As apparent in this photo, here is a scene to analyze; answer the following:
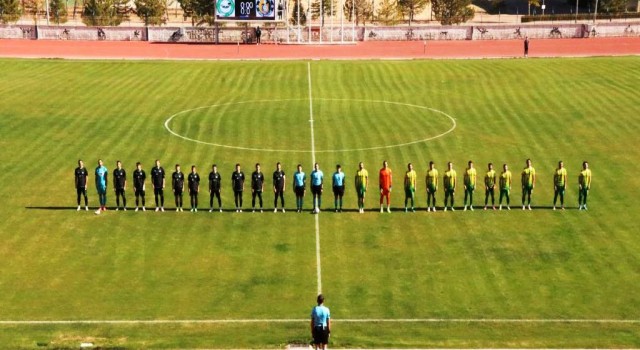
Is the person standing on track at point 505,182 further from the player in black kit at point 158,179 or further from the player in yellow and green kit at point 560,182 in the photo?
the player in black kit at point 158,179

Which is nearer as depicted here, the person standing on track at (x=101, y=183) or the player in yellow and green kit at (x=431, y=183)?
the person standing on track at (x=101, y=183)

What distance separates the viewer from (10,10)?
331 feet

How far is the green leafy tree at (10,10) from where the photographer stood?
99969mm

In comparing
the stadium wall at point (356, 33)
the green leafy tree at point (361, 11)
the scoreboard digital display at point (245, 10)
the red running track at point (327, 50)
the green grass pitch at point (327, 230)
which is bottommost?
the green grass pitch at point (327, 230)

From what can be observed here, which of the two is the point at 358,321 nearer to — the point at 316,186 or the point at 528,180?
the point at 316,186

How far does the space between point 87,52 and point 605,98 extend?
39571mm

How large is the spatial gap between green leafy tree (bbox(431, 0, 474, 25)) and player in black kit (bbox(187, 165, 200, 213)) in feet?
237

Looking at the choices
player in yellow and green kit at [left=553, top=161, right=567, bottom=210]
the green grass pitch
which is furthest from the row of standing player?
the green grass pitch

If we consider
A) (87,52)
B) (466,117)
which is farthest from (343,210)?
(87,52)

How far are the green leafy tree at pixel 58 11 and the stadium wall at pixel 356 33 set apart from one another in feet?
70.0

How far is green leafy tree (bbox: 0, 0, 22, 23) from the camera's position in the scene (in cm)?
9997

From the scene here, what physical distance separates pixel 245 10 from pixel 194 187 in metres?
44.0

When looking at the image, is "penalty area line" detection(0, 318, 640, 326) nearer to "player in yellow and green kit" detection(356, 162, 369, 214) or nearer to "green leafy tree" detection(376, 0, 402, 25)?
"player in yellow and green kit" detection(356, 162, 369, 214)

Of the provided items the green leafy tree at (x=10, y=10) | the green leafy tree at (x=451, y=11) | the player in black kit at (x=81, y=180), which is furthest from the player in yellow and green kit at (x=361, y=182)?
the green leafy tree at (x=10, y=10)
